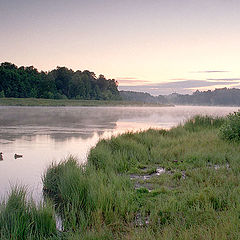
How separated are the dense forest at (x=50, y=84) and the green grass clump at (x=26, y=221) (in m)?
86.3

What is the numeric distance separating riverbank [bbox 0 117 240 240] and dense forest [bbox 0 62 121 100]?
82991mm

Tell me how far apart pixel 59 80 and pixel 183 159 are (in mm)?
116894

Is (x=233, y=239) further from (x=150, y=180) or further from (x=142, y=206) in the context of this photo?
(x=150, y=180)

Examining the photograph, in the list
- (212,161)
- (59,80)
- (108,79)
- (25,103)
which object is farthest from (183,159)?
(108,79)

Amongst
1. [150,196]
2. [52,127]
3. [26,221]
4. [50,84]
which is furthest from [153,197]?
[50,84]

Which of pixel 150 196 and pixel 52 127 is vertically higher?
pixel 150 196

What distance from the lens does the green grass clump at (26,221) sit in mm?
5281

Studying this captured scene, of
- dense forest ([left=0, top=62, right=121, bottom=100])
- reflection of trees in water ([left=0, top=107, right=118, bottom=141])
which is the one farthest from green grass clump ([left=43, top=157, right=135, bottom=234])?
dense forest ([left=0, top=62, right=121, bottom=100])

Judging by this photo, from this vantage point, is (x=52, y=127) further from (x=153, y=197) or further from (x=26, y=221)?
(x=26, y=221)

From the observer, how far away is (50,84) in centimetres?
10906

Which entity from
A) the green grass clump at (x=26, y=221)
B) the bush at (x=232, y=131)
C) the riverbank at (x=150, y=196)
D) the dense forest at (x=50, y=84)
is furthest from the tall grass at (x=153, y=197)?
the dense forest at (x=50, y=84)

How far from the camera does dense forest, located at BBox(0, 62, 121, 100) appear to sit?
98.9m

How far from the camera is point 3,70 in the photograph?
9831 cm

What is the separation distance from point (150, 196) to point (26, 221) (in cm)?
283
